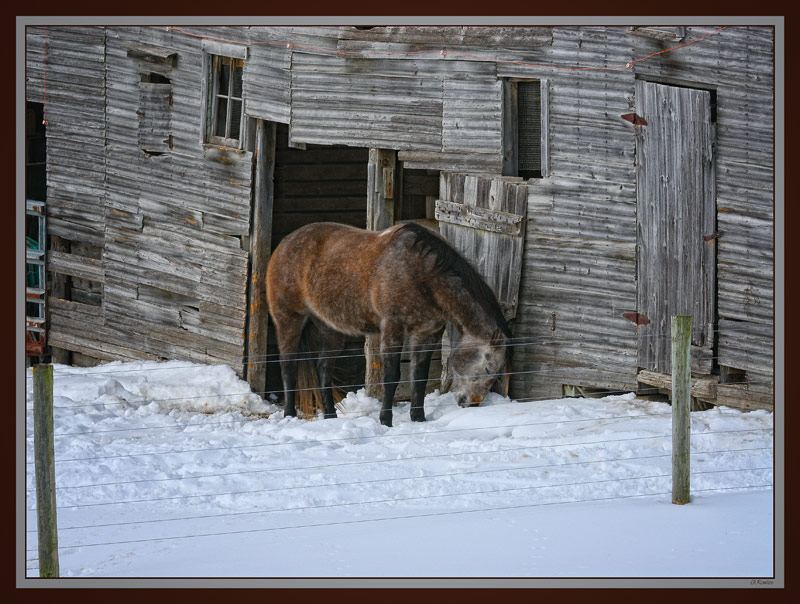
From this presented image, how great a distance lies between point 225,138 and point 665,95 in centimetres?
489

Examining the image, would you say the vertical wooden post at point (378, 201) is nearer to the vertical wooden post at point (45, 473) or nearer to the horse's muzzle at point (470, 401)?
the horse's muzzle at point (470, 401)

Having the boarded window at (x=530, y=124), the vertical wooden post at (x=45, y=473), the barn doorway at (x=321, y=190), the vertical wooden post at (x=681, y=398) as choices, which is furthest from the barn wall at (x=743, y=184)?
the vertical wooden post at (x=45, y=473)

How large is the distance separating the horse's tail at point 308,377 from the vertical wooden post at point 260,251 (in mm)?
932

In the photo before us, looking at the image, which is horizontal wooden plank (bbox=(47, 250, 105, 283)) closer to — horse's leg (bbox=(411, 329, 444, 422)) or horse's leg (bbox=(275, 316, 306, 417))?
horse's leg (bbox=(275, 316, 306, 417))

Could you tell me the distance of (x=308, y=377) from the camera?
10539 millimetres

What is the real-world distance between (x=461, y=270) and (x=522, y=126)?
153cm

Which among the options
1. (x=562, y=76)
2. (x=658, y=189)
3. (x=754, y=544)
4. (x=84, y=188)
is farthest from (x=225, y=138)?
(x=754, y=544)

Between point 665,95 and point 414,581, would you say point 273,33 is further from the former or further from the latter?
point 414,581

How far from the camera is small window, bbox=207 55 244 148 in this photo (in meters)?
11.3

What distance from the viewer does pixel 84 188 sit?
1251 centimetres

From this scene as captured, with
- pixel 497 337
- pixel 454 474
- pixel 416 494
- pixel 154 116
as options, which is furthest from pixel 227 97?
pixel 416 494

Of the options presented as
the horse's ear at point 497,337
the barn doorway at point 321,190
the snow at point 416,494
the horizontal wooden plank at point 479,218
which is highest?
the barn doorway at point 321,190

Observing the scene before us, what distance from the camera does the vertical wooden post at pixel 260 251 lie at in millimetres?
11219

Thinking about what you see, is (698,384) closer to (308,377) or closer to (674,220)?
(674,220)
